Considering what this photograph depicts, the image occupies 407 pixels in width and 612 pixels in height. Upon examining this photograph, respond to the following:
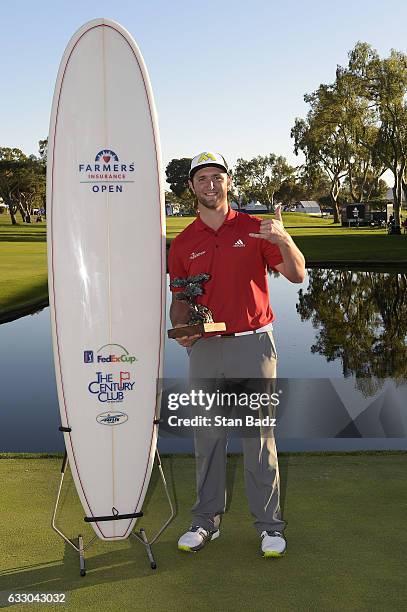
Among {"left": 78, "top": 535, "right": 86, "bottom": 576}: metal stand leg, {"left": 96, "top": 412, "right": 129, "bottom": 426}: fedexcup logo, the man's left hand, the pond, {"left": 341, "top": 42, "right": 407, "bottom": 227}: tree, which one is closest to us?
the man's left hand

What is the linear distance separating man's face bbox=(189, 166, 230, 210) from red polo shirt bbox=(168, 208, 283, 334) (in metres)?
0.10

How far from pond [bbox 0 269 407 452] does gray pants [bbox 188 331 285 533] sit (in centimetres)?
270

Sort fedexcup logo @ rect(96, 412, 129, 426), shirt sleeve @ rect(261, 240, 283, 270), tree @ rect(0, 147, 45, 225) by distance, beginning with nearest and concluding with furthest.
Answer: shirt sleeve @ rect(261, 240, 283, 270) < fedexcup logo @ rect(96, 412, 129, 426) < tree @ rect(0, 147, 45, 225)

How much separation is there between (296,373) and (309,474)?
5865 millimetres

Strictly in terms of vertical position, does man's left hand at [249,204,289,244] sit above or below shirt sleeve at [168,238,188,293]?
above

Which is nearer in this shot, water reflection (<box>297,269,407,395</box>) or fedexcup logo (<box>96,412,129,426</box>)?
fedexcup logo (<box>96,412,129,426</box>)

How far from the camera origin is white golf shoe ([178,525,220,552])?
13.2ft

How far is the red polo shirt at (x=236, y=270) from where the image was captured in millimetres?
3904

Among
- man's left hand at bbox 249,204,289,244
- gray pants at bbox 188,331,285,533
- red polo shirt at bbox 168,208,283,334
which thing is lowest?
gray pants at bbox 188,331,285,533

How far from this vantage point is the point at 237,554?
3984 millimetres

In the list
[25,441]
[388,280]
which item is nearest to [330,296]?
[388,280]

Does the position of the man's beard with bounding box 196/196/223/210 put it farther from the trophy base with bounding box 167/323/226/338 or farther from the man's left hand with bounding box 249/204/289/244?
the trophy base with bounding box 167/323/226/338

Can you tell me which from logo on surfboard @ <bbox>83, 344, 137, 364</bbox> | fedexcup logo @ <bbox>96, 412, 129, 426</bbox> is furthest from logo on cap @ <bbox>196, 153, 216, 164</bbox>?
fedexcup logo @ <bbox>96, 412, 129, 426</bbox>

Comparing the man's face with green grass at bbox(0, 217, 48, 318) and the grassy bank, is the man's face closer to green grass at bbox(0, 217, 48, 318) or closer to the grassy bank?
the grassy bank
